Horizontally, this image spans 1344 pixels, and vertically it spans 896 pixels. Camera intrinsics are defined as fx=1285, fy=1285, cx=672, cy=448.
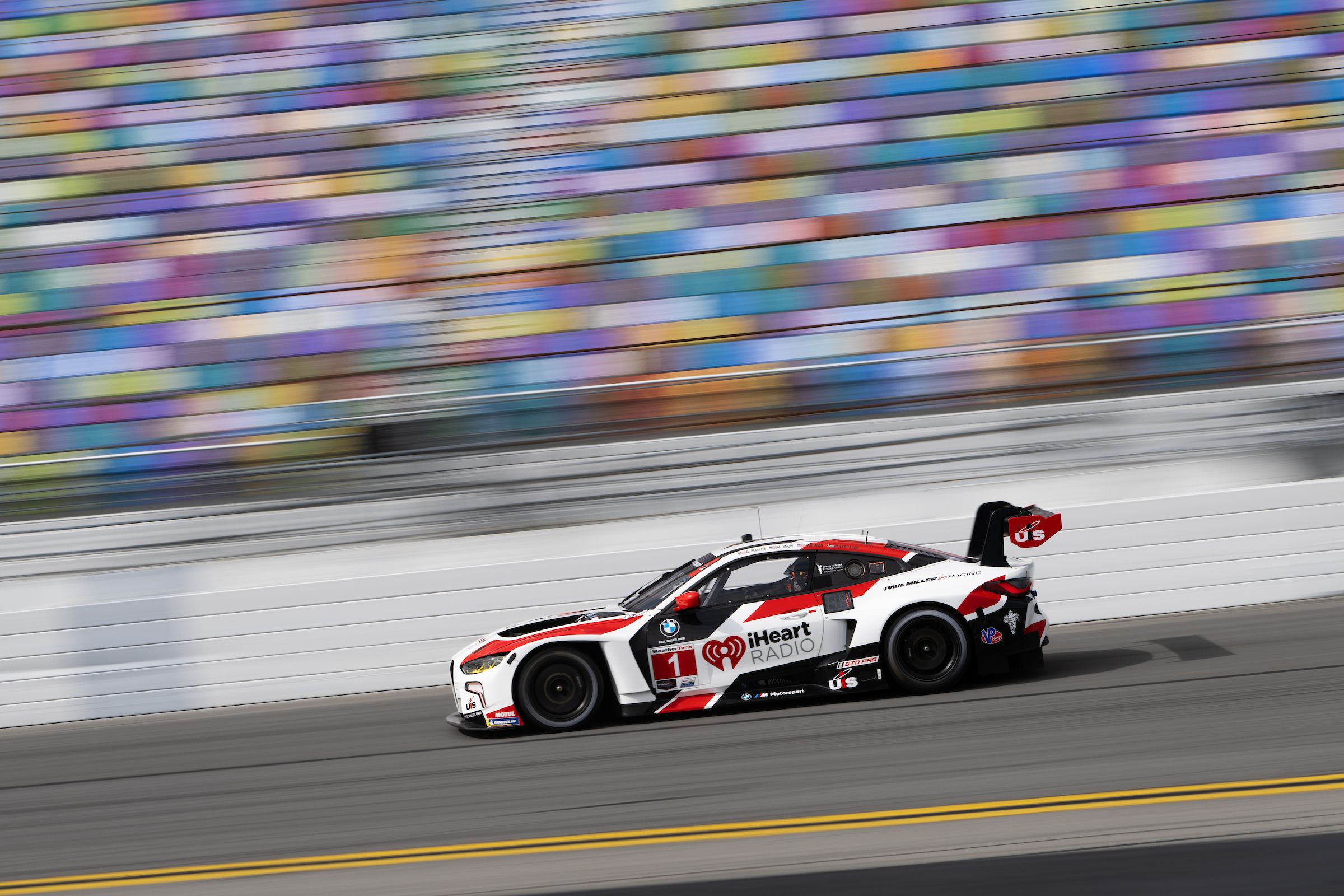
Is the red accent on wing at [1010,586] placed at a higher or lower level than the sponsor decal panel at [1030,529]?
lower

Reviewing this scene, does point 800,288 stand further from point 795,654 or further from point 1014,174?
point 795,654

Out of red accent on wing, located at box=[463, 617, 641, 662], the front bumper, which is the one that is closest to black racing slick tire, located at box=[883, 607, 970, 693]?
red accent on wing, located at box=[463, 617, 641, 662]

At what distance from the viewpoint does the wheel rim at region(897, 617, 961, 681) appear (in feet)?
23.7

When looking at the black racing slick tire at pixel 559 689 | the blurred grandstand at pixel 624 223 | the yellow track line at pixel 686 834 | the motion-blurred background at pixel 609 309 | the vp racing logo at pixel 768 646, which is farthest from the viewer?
the blurred grandstand at pixel 624 223

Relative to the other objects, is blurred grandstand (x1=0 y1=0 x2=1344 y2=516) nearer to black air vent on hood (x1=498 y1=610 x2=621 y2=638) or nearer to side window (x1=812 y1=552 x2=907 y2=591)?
black air vent on hood (x1=498 y1=610 x2=621 y2=638)

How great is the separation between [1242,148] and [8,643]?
1194 centimetres

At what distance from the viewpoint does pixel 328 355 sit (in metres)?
12.1

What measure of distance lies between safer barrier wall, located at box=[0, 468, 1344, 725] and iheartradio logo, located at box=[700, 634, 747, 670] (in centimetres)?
248

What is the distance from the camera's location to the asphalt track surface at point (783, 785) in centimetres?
471

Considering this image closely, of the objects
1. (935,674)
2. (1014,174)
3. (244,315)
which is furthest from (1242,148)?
(244,315)

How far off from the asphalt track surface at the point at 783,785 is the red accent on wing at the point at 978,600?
1.52 feet

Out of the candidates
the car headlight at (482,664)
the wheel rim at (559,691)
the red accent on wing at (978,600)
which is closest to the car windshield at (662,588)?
the wheel rim at (559,691)

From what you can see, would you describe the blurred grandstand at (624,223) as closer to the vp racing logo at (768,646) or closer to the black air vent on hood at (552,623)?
the black air vent on hood at (552,623)

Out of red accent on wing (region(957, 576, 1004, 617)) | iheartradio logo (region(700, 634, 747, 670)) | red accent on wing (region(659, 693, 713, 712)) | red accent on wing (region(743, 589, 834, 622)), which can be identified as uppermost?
red accent on wing (region(743, 589, 834, 622))
